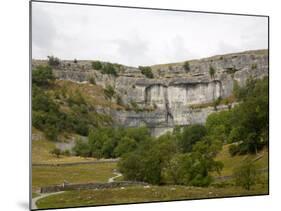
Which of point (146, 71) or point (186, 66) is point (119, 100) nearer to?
point (146, 71)

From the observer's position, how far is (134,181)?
23.5ft

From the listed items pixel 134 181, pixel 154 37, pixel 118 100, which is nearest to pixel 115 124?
pixel 118 100

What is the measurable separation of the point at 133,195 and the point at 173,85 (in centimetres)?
153

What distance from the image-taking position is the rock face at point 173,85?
7.13 metres

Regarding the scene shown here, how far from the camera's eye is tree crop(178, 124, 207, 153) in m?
7.39

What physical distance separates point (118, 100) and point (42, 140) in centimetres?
111

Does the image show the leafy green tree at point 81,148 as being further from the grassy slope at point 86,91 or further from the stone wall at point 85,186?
the grassy slope at point 86,91

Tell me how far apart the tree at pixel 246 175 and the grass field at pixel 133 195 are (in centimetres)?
8

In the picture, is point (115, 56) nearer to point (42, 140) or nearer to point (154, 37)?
point (154, 37)

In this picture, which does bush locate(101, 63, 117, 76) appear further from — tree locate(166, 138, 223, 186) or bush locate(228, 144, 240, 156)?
bush locate(228, 144, 240, 156)

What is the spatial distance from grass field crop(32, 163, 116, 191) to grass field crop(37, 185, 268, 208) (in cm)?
16

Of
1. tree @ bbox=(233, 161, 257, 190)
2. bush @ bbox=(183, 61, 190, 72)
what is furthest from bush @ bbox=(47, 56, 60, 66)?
tree @ bbox=(233, 161, 257, 190)

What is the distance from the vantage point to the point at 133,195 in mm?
7109

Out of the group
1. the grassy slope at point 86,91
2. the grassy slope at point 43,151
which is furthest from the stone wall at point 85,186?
the grassy slope at point 86,91
